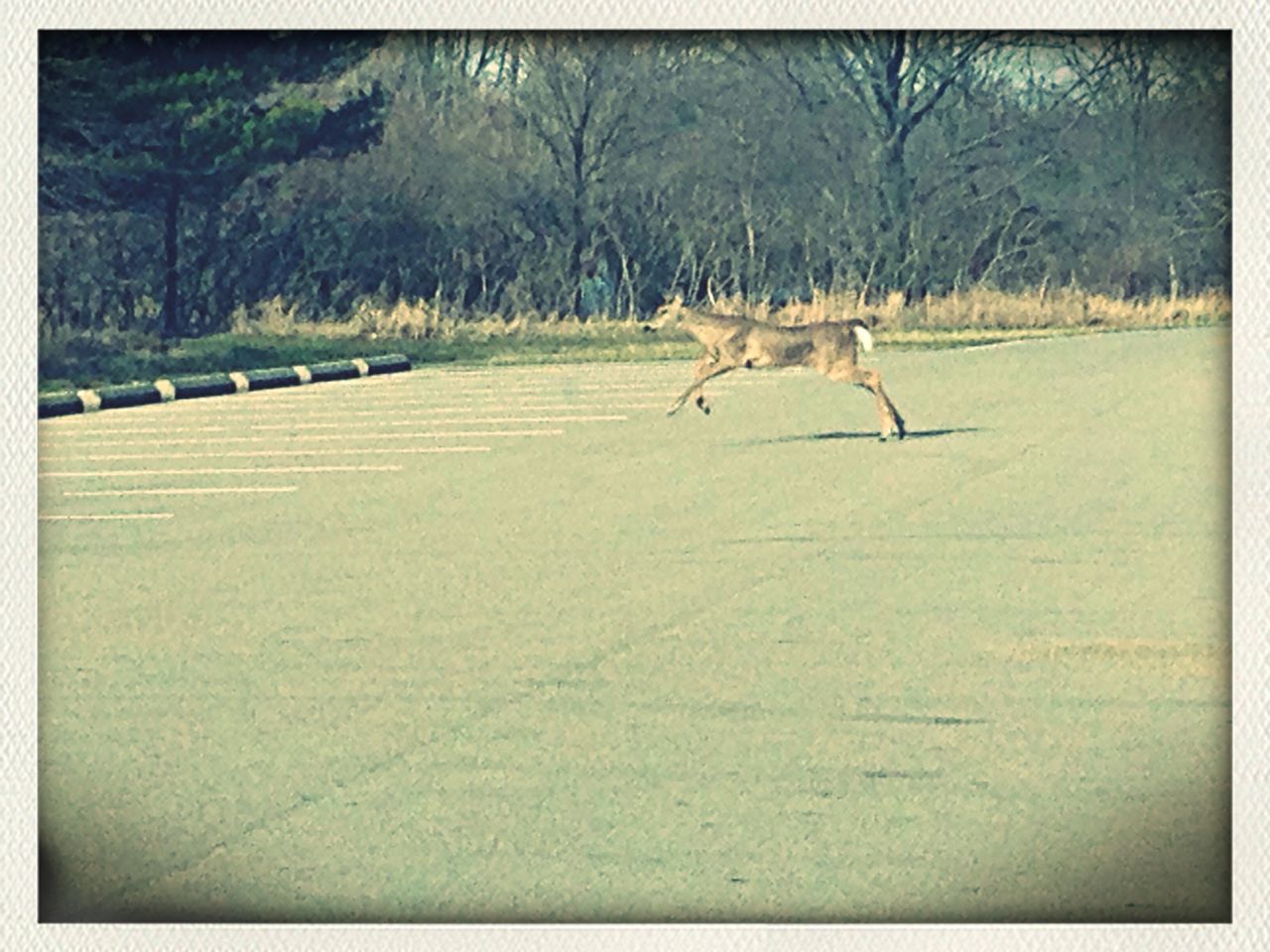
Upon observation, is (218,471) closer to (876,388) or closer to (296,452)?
(296,452)

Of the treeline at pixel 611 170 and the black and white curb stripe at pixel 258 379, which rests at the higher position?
the treeline at pixel 611 170

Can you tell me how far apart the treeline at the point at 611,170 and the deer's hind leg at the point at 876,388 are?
307 mm

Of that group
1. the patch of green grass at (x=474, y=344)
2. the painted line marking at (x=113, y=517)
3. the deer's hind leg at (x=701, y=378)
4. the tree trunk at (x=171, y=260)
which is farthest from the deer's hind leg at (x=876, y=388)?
the painted line marking at (x=113, y=517)

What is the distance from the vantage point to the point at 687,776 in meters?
8.58

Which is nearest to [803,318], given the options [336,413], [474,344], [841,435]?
[841,435]

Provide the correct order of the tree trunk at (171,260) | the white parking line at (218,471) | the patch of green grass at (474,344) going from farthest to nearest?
the patch of green grass at (474,344) → the tree trunk at (171,260) → the white parking line at (218,471)

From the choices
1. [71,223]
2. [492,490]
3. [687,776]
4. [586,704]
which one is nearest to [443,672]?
[586,704]

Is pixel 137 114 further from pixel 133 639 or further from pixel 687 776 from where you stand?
pixel 687 776

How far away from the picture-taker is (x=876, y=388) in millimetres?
12195

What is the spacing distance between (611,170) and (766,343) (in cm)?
107

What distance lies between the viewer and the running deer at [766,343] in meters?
11.6

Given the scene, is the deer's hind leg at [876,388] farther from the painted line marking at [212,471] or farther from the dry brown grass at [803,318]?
the painted line marking at [212,471]

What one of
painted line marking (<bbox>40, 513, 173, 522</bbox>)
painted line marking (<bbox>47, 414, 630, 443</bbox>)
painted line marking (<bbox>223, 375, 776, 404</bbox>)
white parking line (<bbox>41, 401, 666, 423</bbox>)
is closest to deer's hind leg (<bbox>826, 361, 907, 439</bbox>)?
painted line marking (<bbox>223, 375, 776, 404</bbox>)

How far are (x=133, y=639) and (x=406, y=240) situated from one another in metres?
2.29
